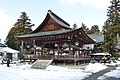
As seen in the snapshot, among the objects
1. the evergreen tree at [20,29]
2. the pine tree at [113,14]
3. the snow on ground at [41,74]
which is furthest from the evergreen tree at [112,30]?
the snow on ground at [41,74]

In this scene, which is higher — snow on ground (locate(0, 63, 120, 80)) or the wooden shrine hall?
the wooden shrine hall

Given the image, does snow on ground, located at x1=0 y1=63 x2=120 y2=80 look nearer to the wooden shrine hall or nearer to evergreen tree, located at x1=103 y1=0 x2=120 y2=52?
the wooden shrine hall

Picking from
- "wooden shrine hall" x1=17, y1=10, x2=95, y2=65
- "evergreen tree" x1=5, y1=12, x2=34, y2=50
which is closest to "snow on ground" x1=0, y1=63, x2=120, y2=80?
"wooden shrine hall" x1=17, y1=10, x2=95, y2=65

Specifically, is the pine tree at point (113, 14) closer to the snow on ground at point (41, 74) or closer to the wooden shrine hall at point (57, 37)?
the wooden shrine hall at point (57, 37)

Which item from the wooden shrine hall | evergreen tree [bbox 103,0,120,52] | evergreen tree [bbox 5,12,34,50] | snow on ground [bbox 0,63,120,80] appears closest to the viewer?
snow on ground [bbox 0,63,120,80]

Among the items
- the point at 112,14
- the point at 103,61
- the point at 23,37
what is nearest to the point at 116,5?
the point at 112,14

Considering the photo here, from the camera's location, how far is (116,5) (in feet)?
200

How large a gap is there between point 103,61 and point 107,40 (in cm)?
1090

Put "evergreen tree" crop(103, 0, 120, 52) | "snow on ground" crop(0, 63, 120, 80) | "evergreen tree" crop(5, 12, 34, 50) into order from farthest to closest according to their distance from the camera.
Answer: "evergreen tree" crop(5, 12, 34, 50) < "evergreen tree" crop(103, 0, 120, 52) < "snow on ground" crop(0, 63, 120, 80)

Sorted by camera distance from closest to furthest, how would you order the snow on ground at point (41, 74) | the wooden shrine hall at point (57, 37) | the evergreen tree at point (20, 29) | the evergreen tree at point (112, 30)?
the snow on ground at point (41, 74), the wooden shrine hall at point (57, 37), the evergreen tree at point (112, 30), the evergreen tree at point (20, 29)

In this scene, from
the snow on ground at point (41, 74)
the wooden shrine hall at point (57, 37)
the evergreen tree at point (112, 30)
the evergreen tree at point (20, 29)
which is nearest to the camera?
the snow on ground at point (41, 74)

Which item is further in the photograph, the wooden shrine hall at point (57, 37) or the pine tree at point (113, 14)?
the pine tree at point (113, 14)

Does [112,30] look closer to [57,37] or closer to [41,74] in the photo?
[57,37]

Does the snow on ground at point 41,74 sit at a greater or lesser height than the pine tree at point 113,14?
lesser
